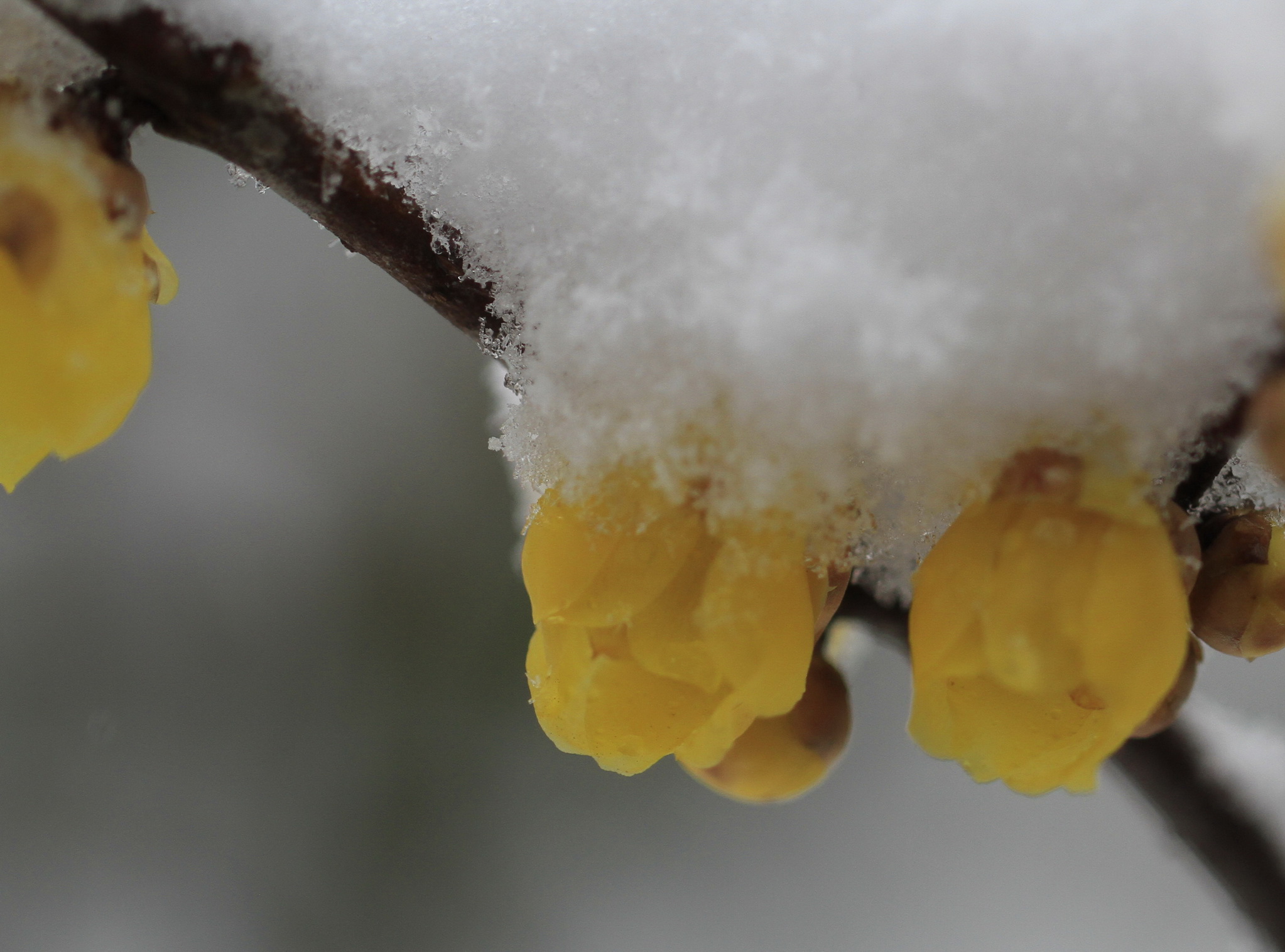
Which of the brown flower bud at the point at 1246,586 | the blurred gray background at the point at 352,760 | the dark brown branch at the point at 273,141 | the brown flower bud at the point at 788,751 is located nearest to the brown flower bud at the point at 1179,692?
the brown flower bud at the point at 1246,586

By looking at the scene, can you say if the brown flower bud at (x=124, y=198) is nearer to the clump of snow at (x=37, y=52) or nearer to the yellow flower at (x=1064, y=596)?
the clump of snow at (x=37, y=52)

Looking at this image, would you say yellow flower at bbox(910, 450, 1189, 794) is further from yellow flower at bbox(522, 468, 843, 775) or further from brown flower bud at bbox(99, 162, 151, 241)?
brown flower bud at bbox(99, 162, 151, 241)

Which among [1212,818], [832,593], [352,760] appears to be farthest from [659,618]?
[352,760]

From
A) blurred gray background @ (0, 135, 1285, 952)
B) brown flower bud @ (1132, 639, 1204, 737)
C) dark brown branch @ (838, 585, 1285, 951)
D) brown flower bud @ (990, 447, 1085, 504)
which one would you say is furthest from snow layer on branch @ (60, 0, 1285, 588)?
blurred gray background @ (0, 135, 1285, 952)

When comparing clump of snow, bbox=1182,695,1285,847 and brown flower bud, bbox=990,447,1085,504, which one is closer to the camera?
brown flower bud, bbox=990,447,1085,504

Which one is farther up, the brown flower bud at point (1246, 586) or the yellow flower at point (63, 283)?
the brown flower bud at point (1246, 586)

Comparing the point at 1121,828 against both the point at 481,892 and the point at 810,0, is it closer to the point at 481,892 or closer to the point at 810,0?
the point at 481,892
